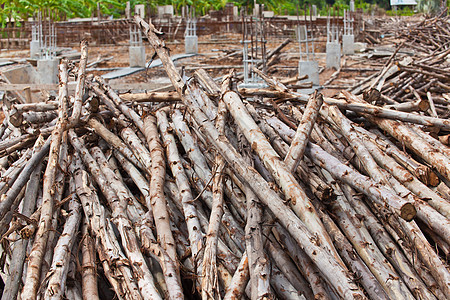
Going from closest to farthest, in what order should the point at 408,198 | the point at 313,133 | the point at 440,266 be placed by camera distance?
the point at 440,266, the point at 408,198, the point at 313,133

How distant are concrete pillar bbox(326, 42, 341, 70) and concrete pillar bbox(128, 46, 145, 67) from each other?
677 cm

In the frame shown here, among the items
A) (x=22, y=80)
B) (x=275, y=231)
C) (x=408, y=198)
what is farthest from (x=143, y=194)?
(x=22, y=80)

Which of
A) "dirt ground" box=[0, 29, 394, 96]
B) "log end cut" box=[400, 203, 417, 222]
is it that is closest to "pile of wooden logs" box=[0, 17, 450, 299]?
"log end cut" box=[400, 203, 417, 222]

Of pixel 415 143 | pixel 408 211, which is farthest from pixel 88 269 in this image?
pixel 415 143

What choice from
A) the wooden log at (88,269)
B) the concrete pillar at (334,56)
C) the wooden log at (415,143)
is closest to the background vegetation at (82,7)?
the concrete pillar at (334,56)

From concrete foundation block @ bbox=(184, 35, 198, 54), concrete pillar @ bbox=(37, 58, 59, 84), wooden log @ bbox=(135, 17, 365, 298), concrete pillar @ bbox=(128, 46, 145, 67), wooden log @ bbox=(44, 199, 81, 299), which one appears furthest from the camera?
concrete foundation block @ bbox=(184, 35, 198, 54)

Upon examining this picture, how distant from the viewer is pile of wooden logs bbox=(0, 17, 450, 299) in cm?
269

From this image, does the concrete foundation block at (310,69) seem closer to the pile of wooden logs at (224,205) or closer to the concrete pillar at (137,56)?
the concrete pillar at (137,56)

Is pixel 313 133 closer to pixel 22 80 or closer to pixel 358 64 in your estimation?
pixel 22 80

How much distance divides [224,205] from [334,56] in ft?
47.0

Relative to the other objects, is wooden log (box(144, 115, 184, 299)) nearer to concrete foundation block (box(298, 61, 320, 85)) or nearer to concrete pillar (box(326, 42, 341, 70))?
concrete foundation block (box(298, 61, 320, 85))

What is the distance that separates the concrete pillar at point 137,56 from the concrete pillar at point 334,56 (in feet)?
22.2

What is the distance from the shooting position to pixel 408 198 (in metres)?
3.11

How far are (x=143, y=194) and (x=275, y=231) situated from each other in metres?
1.12
